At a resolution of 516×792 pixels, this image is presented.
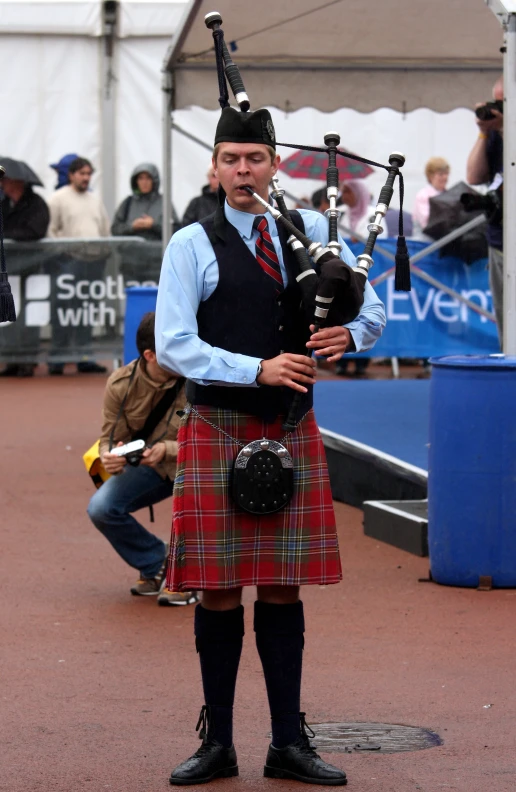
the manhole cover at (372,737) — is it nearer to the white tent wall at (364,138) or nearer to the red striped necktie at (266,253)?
the red striped necktie at (266,253)

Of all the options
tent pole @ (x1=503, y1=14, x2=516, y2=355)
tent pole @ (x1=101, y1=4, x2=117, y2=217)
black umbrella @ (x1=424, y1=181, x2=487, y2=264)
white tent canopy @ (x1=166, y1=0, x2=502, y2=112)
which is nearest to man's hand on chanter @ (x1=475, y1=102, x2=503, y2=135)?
white tent canopy @ (x1=166, y1=0, x2=502, y2=112)

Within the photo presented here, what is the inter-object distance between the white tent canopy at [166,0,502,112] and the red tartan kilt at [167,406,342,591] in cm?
597

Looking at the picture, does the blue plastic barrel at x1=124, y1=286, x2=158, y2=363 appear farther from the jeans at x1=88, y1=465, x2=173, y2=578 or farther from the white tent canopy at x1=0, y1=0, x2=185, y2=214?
the white tent canopy at x1=0, y1=0, x2=185, y2=214

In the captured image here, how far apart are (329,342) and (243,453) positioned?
16.9 inches

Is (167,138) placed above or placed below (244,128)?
above

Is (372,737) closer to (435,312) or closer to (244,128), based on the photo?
(244,128)

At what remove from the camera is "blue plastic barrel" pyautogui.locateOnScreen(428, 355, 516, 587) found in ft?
21.9

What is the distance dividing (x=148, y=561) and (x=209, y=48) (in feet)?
16.5

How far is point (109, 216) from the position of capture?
56.7 ft

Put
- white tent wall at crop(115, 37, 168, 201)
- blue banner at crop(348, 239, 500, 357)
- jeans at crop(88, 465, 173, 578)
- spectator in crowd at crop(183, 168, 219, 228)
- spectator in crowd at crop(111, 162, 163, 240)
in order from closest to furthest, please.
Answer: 1. jeans at crop(88, 465, 173, 578)
2. blue banner at crop(348, 239, 500, 357)
3. spectator in crowd at crop(183, 168, 219, 228)
4. spectator in crowd at crop(111, 162, 163, 240)
5. white tent wall at crop(115, 37, 168, 201)

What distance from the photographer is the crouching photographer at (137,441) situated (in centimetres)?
648

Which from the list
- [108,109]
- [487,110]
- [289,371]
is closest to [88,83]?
[108,109]

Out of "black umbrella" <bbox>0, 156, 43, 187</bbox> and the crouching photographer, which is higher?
"black umbrella" <bbox>0, 156, 43, 187</bbox>

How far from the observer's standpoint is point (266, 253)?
4.31 meters
